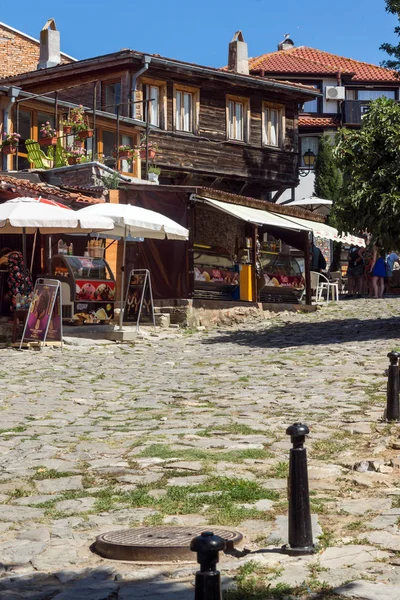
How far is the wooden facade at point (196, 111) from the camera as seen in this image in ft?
98.5

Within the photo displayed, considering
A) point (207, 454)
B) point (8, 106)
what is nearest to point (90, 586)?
point (207, 454)

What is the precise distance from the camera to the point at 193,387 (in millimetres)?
11891

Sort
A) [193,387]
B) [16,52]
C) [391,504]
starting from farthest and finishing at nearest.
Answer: [16,52] → [193,387] → [391,504]

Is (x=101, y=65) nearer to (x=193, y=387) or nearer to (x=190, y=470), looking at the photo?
(x=193, y=387)

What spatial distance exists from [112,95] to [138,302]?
1271 centimetres

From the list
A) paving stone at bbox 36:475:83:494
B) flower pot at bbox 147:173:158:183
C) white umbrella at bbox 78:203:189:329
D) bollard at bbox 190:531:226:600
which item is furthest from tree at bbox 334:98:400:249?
bollard at bbox 190:531:226:600

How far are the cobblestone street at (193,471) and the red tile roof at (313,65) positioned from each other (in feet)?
124

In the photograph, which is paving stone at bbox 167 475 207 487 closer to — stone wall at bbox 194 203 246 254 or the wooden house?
stone wall at bbox 194 203 246 254

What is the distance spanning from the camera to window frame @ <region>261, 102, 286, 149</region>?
112ft

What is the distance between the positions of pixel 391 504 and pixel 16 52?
33171 millimetres

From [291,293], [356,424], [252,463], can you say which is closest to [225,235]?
[291,293]

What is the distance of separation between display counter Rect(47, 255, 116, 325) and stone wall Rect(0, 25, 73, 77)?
18.2m

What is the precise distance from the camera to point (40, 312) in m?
16.6

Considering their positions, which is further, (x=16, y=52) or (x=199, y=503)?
(x=16, y=52)
